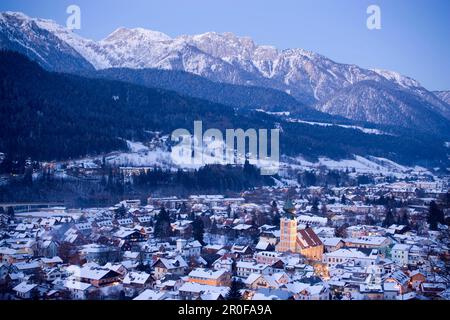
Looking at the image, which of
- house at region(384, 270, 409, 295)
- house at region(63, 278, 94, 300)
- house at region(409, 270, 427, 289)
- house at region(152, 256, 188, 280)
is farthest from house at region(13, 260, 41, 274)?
house at region(409, 270, 427, 289)

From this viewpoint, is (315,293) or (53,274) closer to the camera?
(315,293)

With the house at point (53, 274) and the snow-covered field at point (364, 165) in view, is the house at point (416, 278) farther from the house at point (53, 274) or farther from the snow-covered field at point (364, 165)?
the snow-covered field at point (364, 165)

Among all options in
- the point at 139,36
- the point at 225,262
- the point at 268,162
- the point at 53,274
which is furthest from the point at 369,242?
the point at 139,36

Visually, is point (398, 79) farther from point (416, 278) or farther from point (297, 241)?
point (416, 278)

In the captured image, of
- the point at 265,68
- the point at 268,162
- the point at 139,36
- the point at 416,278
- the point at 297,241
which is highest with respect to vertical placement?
the point at 139,36

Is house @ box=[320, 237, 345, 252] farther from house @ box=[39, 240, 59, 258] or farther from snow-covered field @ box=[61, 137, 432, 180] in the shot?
snow-covered field @ box=[61, 137, 432, 180]
